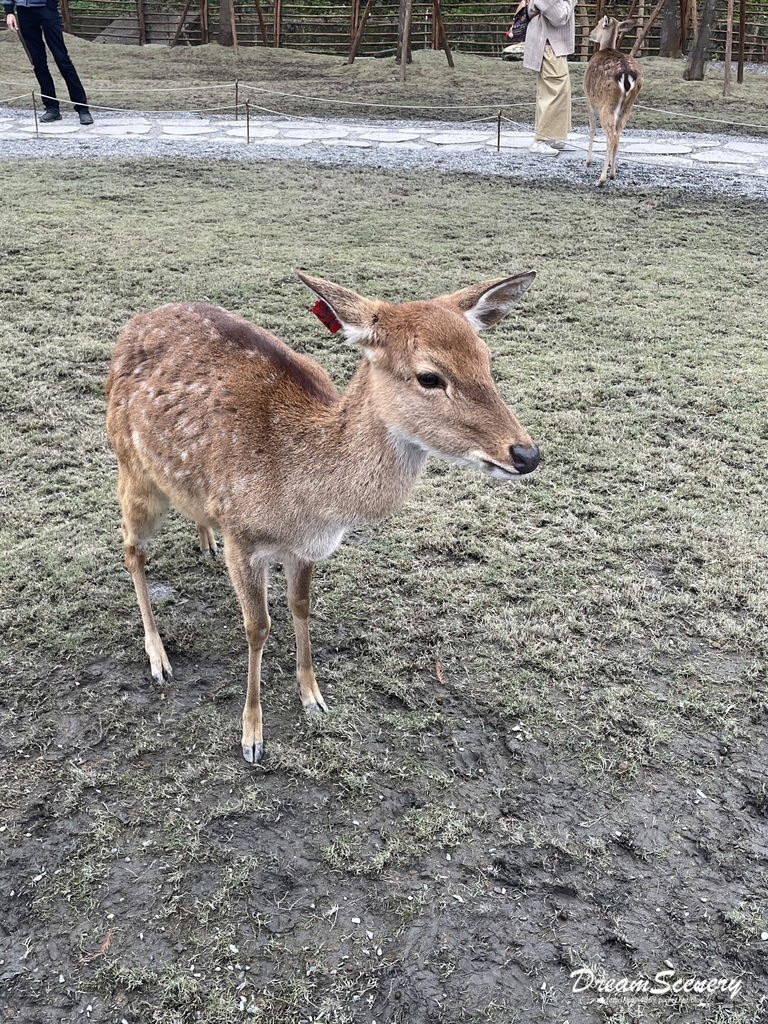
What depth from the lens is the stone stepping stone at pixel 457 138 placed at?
33.9ft

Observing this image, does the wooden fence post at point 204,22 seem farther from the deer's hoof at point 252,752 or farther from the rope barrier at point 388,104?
the deer's hoof at point 252,752

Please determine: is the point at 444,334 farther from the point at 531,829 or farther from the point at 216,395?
the point at 531,829

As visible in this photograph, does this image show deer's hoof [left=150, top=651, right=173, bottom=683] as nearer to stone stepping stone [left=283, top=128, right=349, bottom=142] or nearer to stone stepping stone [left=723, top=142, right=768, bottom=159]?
stone stepping stone [left=283, top=128, right=349, bottom=142]

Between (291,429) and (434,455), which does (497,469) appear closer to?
(434,455)

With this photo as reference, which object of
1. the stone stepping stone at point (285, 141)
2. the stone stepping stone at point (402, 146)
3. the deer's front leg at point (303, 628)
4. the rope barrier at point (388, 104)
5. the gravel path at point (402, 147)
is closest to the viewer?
the deer's front leg at point (303, 628)

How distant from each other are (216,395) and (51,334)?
115 inches

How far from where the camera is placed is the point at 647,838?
7.59ft

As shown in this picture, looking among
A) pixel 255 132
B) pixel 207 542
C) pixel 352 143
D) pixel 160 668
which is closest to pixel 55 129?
pixel 255 132

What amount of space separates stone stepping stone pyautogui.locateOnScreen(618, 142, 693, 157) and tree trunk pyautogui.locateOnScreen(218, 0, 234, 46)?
35.8ft

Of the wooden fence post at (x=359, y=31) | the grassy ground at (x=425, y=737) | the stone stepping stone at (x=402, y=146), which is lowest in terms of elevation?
the grassy ground at (x=425, y=737)

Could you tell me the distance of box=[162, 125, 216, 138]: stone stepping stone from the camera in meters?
10.4

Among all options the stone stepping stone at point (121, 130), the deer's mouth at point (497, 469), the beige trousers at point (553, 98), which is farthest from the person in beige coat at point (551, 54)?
the deer's mouth at point (497, 469)

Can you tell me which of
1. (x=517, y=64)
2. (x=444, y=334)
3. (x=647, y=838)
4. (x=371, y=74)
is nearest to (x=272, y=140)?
(x=371, y=74)

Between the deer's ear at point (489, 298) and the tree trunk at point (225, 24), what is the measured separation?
17.9m
